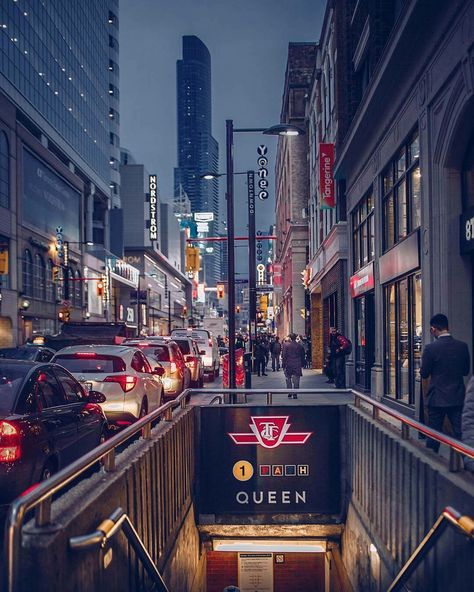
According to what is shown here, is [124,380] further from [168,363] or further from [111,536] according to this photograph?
[111,536]

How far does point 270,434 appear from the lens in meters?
10.3

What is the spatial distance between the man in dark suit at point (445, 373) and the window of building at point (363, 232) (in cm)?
1118

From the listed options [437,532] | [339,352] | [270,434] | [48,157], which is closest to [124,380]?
[270,434]

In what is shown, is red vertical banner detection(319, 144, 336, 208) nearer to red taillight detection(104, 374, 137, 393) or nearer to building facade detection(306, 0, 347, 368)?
building facade detection(306, 0, 347, 368)

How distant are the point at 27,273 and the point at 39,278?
299 centimetres

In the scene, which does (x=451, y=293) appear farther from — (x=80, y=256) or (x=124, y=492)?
(x=80, y=256)

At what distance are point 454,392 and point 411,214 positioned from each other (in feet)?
24.1

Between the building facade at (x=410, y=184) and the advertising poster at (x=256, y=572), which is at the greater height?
the building facade at (x=410, y=184)

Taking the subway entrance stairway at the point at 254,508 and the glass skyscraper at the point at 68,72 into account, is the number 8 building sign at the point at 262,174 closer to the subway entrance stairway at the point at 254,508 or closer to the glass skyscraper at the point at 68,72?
the glass skyscraper at the point at 68,72

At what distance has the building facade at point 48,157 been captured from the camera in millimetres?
49812

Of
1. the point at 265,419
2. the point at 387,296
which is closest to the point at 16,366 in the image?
the point at 265,419

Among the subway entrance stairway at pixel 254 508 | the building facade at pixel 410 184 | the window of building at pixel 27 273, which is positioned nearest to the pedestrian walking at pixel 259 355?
the building facade at pixel 410 184

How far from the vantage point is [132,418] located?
38.5ft

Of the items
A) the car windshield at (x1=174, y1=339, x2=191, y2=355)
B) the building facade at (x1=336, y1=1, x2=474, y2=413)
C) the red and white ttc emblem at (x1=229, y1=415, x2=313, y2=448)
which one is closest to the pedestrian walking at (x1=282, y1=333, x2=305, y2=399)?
the building facade at (x1=336, y1=1, x2=474, y2=413)
